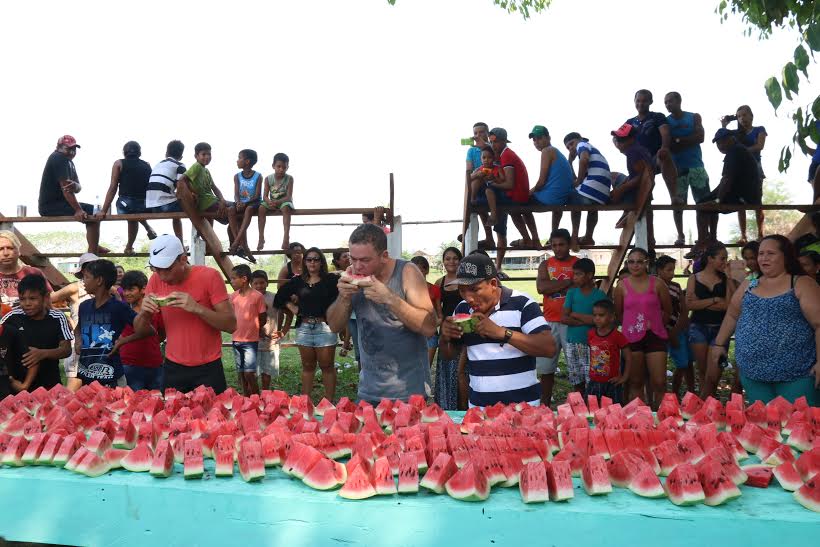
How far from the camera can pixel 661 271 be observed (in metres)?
7.98

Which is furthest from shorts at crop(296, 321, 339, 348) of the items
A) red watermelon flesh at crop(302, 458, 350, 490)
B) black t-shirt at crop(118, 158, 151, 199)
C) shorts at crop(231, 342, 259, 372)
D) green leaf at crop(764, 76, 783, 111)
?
red watermelon flesh at crop(302, 458, 350, 490)

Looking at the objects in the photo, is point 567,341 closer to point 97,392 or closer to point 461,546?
point 97,392

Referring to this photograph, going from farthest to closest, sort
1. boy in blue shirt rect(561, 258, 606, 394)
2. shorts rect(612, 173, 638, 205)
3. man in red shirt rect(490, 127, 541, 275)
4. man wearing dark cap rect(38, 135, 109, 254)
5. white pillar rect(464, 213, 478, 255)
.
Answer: man wearing dark cap rect(38, 135, 109, 254), white pillar rect(464, 213, 478, 255), shorts rect(612, 173, 638, 205), man in red shirt rect(490, 127, 541, 275), boy in blue shirt rect(561, 258, 606, 394)

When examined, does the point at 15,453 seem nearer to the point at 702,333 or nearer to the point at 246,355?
the point at 246,355

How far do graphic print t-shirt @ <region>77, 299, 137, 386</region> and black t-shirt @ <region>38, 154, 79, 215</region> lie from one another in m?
4.78

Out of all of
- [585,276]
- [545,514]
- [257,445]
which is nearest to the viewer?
[545,514]

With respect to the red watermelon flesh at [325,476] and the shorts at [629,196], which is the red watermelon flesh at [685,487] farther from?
the shorts at [629,196]

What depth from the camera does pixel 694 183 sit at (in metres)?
8.96

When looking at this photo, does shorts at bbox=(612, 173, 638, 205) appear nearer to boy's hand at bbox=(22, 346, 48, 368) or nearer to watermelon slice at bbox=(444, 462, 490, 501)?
boy's hand at bbox=(22, 346, 48, 368)

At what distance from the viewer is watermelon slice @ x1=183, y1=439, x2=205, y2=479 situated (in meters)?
2.33

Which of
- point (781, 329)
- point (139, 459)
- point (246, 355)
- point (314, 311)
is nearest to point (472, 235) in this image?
point (314, 311)

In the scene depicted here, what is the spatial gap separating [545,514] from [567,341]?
5400mm

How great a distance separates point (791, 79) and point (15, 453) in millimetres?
4394

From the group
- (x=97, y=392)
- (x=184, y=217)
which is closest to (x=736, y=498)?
(x=97, y=392)
